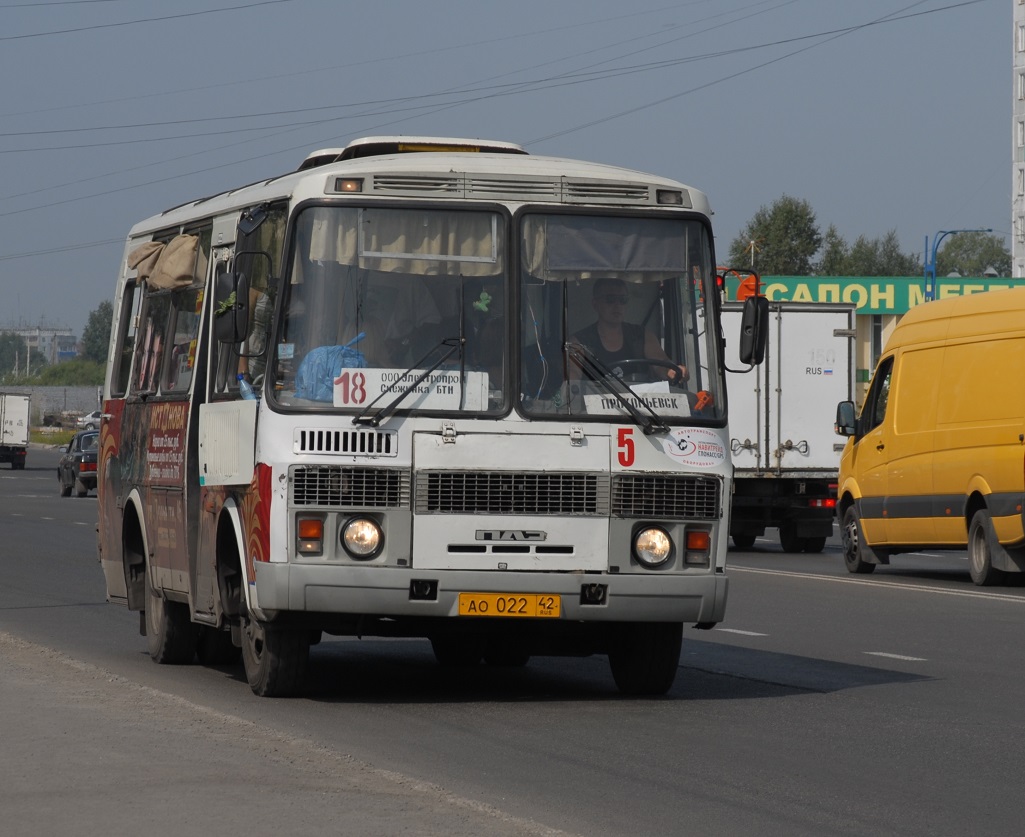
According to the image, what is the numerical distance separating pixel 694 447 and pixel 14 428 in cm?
6350

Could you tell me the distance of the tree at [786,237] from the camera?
457ft

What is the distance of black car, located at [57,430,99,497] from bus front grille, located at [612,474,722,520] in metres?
37.3

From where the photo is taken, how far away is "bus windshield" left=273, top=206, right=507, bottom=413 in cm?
1020

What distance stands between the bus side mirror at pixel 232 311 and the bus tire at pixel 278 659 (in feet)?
4.96

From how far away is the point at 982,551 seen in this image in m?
21.0

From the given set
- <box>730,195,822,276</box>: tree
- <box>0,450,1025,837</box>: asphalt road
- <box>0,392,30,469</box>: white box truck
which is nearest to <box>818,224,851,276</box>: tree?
<box>730,195,822,276</box>: tree

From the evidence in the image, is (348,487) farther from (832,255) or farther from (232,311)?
(832,255)

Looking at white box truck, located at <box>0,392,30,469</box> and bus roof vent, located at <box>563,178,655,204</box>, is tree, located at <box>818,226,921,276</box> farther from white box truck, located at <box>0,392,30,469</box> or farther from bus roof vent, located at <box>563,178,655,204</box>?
bus roof vent, located at <box>563,178,655,204</box>

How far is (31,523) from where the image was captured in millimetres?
33375

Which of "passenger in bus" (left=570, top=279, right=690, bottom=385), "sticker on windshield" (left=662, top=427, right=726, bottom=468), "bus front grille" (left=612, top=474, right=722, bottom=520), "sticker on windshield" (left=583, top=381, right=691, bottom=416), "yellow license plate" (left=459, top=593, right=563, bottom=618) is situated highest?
"passenger in bus" (left=570, top=279, right=690, bottom=385)

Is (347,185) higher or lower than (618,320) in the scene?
higher

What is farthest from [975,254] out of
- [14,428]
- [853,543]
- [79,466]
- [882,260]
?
[853,543]

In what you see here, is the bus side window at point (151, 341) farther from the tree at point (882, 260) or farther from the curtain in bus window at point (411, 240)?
the tree at point (882, 260)

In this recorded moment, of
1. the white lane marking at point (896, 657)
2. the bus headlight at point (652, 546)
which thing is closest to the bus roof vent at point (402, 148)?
the bus headlight at point (652, 546)
